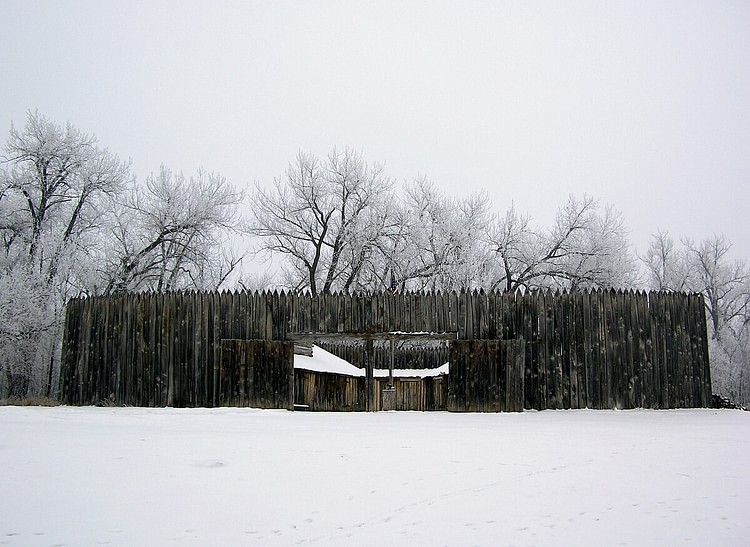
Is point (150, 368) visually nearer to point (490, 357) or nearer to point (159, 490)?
point (490, 357)

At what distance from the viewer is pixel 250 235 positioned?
34312mm

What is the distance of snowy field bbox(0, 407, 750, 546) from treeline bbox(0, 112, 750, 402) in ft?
61.4

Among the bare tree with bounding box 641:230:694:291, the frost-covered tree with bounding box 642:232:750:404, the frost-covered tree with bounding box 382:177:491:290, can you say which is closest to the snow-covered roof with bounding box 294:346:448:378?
the frost-covered tree with bounding box 382:177:491:290

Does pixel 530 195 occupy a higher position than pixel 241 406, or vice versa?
pixel 530 195

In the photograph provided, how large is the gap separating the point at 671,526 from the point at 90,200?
27.6 meters

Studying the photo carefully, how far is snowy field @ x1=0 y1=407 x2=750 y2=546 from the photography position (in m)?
4.71

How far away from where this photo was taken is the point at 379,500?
18.2ft

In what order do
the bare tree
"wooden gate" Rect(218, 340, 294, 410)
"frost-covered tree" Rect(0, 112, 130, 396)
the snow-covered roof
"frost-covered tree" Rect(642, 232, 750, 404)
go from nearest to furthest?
"wooden gate" Rect(218, 340, 294, 410) → the snow-covered roof → "frost-covered tree" Rect(0, 112, 130, 396) → "frost-covered tree" Rect(642, 232, 750, 404) → the bare tree

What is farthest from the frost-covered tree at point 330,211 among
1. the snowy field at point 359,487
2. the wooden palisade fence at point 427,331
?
the snowy field at point 359,487

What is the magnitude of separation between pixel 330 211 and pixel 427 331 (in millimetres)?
19101

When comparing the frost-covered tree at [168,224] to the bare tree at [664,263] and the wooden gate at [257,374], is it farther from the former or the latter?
the bare tree at [664,263]

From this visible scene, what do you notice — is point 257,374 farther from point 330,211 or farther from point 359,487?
point 330,211

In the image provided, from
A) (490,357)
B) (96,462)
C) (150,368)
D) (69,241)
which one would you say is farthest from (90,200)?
(96,462)

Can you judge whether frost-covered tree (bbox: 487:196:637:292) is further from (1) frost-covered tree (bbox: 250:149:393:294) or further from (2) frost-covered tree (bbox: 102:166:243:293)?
(2) frost-covered tree (bbox: 102:166:243:293)
